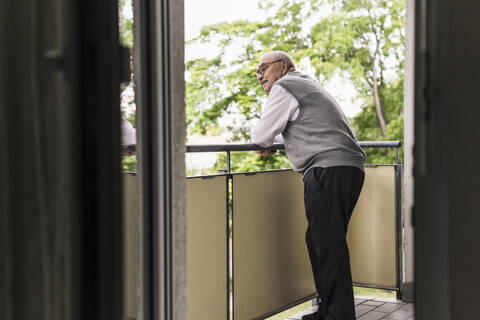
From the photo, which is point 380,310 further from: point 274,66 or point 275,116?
point 274,66

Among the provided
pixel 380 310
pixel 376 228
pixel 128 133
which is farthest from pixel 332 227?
pixel 128 133

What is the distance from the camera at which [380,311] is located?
3293 millimetres

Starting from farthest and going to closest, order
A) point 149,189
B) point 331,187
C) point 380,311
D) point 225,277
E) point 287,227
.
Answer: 1. point 380,311
2. point 287,227
3. point 331,187
4. point 225,277
5. point 149,189

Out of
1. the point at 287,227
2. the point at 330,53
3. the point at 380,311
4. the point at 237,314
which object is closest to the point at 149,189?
the point at 237,314

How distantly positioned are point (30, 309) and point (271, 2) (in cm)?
1350

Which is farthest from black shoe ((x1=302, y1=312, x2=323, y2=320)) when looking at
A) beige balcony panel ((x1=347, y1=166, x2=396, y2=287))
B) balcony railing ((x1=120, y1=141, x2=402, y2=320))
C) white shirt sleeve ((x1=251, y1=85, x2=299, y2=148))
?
white shirt sleeve ((x1=251, y1=85, x2=299, y2=148))

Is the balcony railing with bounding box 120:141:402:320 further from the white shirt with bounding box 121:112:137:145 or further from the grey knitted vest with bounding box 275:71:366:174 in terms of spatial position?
the white shirt with bounding box 121:112:137:145

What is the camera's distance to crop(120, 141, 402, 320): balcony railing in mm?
2436

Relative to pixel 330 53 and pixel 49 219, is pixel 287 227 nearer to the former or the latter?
pixel 49 219

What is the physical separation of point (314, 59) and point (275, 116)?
35.2 ft

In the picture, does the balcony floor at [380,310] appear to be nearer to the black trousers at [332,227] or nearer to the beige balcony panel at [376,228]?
the beige balcony panel at [376,228]

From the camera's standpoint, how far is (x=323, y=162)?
276 centimetres

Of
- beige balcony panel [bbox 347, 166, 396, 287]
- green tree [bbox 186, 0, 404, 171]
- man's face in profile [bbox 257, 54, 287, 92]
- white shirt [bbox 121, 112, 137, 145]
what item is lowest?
beige balcony panel [bbox 347, 166, 396, 287]

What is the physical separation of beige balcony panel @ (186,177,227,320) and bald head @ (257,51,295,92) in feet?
2.54
